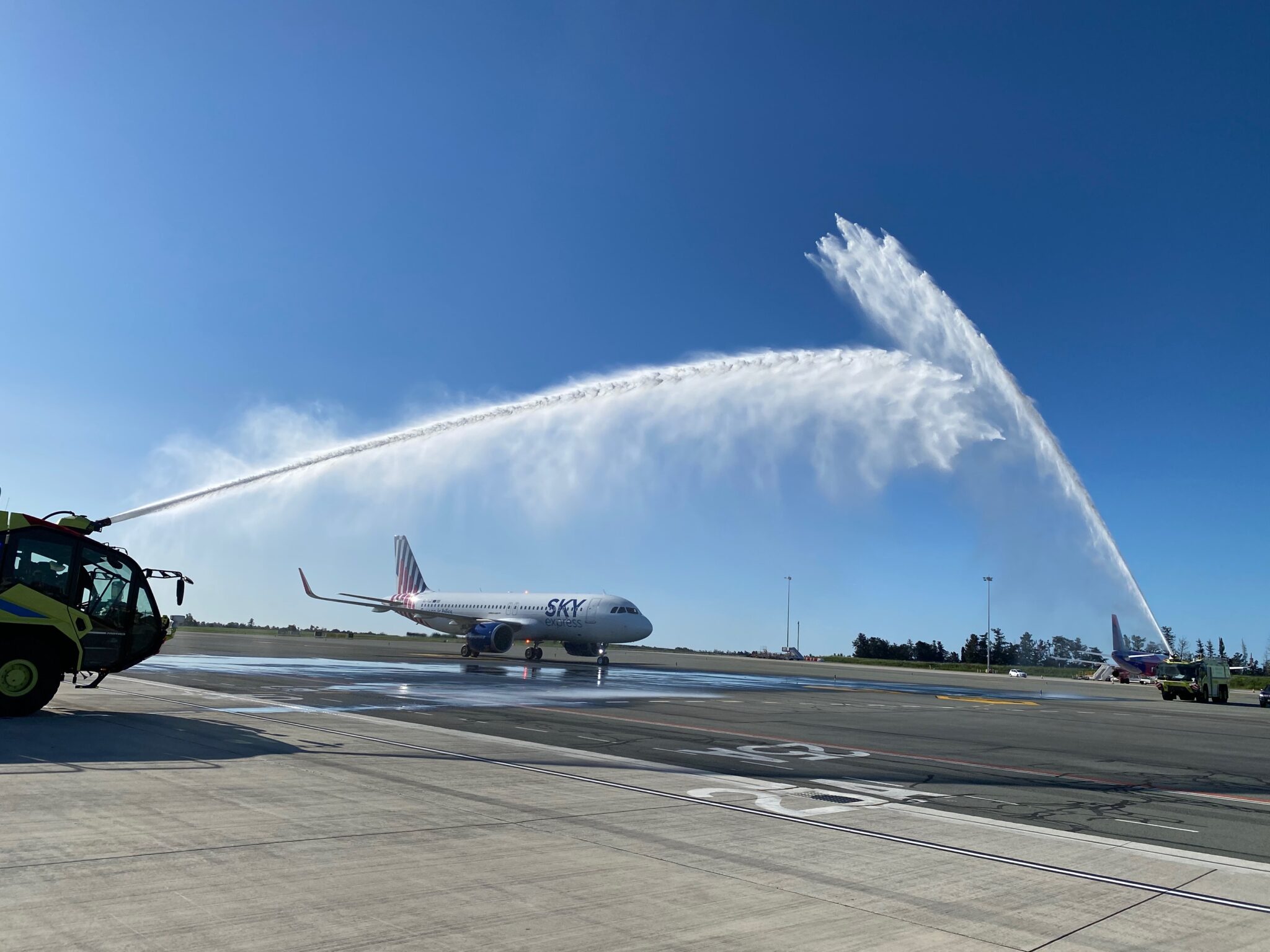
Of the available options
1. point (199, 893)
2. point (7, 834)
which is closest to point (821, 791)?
point (199, 893)

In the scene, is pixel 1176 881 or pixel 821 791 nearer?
pixel 1176 881

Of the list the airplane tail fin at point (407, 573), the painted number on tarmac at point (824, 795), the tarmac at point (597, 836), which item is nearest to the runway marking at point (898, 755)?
the tarmac at point (597, 836)

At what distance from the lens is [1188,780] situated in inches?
571

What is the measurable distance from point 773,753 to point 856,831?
6480mm

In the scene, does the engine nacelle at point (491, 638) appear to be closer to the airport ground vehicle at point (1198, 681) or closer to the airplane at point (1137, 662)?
the airport ground vehicle at point (1198, 681)

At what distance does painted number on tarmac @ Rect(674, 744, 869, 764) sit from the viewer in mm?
14891

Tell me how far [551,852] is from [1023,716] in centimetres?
2446

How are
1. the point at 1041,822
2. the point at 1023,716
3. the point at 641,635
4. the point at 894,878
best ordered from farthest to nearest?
the point at 641,635, the point at 1023,716, the point at 1041,822, the point at 894,878

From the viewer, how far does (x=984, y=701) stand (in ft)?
120

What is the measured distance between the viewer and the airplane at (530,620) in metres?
53.1

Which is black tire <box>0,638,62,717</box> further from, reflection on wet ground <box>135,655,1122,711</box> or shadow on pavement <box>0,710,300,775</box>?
reflection on wet ground <box>135,655,1122,711</box>

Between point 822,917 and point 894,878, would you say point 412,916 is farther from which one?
point 894,878

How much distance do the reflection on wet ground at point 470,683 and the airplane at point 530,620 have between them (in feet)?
6.43

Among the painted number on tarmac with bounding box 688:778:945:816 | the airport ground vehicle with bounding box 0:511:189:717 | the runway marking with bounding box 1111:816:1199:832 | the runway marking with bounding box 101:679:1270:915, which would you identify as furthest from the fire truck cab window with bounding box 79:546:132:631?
the runway marking with bounding box 1111:816:1199:832
